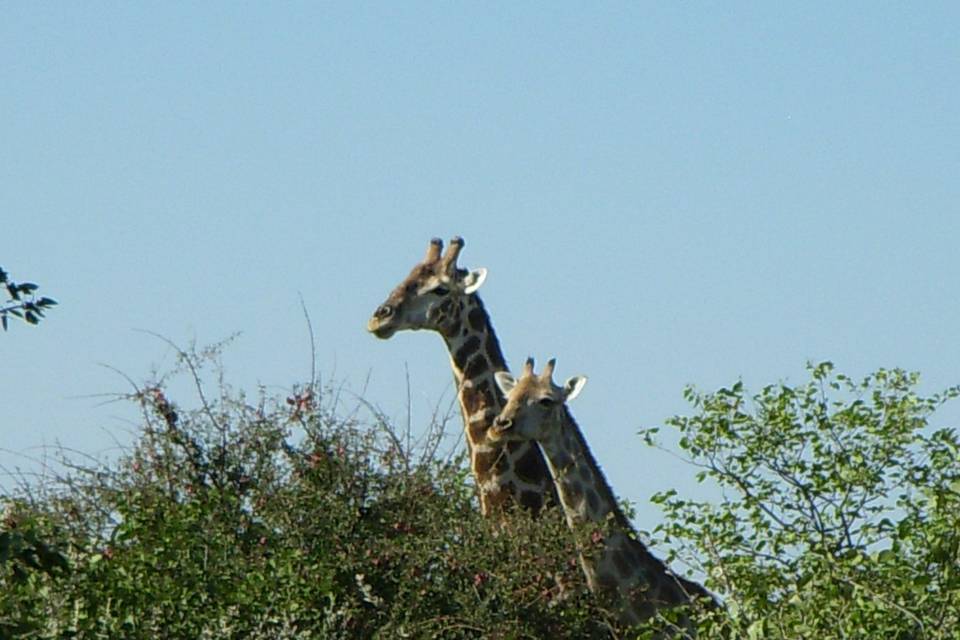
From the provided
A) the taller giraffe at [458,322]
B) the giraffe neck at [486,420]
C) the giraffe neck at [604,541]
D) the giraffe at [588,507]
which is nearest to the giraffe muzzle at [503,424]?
the giraffe at [588,507]

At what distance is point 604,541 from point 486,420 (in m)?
3.05

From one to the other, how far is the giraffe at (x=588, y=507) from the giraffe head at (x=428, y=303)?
→ 1.67m

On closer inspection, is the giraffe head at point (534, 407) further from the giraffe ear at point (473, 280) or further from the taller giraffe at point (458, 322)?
the giraffe ear at point (473, 280)

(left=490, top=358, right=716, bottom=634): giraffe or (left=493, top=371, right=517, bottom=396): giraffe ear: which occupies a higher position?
(left=493, top=371, right=517, bottom=396): giraffe ear

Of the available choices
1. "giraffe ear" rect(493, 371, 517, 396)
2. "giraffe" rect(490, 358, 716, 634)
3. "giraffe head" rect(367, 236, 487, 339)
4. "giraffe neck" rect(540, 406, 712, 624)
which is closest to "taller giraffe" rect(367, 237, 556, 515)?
"giraffe head" rect(367, 236, 487, 339)

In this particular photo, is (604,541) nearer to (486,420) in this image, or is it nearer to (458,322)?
(486,420)

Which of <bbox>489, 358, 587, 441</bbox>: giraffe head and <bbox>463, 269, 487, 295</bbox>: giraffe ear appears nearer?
<bbox>489, 358, 587, 441</bbox>: giraffe head

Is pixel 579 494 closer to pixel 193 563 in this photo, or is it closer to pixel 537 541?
pixel 537 541

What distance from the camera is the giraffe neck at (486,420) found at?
54.4 feet

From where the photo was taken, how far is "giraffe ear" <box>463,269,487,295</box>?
1788 centimetres

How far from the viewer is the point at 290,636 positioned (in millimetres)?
12117

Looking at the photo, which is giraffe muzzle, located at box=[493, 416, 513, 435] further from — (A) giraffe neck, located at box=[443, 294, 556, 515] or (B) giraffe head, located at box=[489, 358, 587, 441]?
(A) giraffe neck, located at box=[443, 294, 556, 515]

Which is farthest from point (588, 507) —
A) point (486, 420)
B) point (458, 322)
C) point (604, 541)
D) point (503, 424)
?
point (458, 322)

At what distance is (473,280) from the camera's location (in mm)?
17938
